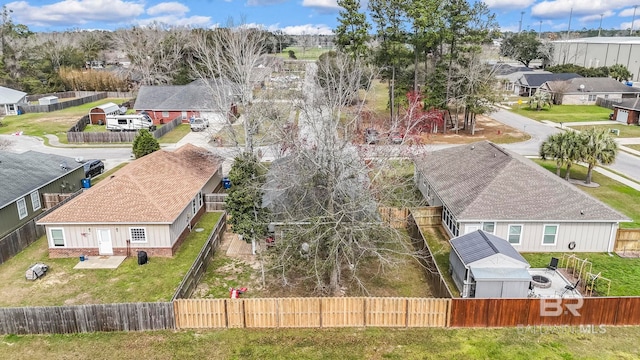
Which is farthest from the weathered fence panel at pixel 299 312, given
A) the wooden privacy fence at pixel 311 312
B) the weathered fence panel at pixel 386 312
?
the weathered fence panel at pixel 386 312

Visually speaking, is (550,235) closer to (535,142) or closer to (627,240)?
(627,240)

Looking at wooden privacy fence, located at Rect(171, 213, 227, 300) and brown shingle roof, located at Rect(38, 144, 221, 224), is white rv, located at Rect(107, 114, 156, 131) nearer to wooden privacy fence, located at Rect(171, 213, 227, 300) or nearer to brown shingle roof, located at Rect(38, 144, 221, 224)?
brown shingle roof, located at Rect(38, 144, 221, 224)

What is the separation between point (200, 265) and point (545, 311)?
597 inches

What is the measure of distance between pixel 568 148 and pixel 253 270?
25809mm

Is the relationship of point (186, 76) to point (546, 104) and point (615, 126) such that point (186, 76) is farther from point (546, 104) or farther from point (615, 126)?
point (615, 126)

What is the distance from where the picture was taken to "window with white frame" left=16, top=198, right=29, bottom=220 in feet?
90.4

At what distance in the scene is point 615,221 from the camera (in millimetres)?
23250

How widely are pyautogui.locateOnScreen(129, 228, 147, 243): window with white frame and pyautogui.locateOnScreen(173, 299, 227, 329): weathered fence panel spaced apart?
7.91 meters

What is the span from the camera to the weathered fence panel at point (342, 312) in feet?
56.7

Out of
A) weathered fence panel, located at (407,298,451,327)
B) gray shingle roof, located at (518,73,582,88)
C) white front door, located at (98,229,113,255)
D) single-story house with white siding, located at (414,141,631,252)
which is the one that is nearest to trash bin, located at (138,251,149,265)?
white front door, located at (98,229,113,255)

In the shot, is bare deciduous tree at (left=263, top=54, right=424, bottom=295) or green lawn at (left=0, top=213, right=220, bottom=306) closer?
bare deciduous tree at (left=263, top=54, right=424, bottom=295)

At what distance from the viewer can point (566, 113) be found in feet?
222

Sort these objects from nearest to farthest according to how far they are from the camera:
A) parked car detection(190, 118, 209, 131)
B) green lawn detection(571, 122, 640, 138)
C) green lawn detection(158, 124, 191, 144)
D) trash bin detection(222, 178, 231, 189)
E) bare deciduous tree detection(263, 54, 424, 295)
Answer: bare deciduous tree detection(263, 54, 424, 295), trash bin detection(222, 178, 231, 189), green lawn detection(158, 124, 191, 144), green lawn detection(571, 122, 640, 138), parked car detection(190, 118, 209, 131)

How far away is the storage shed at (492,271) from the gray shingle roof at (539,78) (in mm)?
71880
